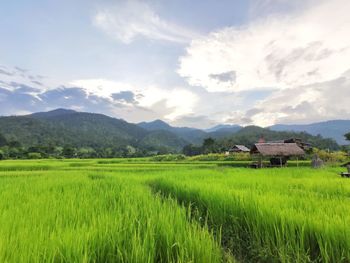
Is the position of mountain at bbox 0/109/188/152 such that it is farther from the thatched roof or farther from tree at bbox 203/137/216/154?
the thatched roof

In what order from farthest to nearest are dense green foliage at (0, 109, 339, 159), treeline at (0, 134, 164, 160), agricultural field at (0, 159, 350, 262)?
dense green foliage at (0, 109, 339, 159) → treeline at (0, 134, 164, 160) → agricultural field at (0, 159, 350, 262)

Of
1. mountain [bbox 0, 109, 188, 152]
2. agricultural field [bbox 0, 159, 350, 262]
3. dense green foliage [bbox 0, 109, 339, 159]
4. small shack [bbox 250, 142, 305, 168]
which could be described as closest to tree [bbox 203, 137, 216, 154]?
dense green foliage [bbox 0, 109, 339, 159]

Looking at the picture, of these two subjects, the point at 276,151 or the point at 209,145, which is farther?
the point at 209,145

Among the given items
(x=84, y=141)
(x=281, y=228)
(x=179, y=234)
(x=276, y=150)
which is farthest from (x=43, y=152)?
(x=281, y=228)

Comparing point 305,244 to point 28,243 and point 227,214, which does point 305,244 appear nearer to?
point 227,214

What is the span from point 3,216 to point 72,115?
148 metres

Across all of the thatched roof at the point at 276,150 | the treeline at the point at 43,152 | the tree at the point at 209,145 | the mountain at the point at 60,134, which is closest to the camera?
the thatched roof at the point at 276,150

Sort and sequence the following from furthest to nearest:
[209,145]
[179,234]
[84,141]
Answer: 1. [84,141]
2. [209,145]
3. [179,234]

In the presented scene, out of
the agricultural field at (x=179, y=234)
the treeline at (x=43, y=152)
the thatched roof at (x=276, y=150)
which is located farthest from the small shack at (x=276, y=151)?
the treeline at (x=43, y=152)

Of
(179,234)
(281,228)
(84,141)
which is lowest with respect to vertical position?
(281,228)

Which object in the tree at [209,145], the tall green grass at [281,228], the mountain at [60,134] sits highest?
the mountain at [60,134]

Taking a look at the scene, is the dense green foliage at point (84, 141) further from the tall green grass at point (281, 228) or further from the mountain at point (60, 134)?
the tall green grass at point (281, 228)

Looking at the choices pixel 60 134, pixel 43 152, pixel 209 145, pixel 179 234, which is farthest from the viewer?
pixel 60 134

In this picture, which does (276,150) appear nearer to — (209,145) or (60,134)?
(209,145)
